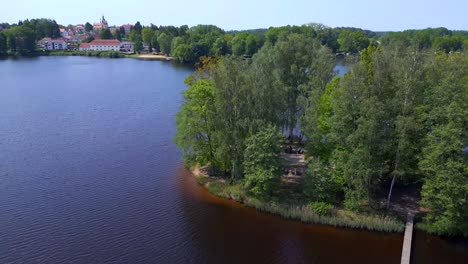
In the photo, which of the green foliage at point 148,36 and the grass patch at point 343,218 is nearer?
the grass patch at point 343,218

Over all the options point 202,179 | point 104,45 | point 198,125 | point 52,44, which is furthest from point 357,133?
point 52,44

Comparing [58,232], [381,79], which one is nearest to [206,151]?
[58,232]

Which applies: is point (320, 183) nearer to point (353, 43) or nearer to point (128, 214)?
point (128, 214)

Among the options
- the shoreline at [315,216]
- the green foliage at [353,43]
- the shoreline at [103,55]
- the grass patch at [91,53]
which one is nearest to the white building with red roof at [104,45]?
the grass patch at [91,53]

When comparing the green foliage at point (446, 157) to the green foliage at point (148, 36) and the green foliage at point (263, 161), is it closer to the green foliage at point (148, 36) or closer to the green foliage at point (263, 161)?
the green foliage at point (263, 161)

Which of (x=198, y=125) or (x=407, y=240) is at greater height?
(x=198, y=125)

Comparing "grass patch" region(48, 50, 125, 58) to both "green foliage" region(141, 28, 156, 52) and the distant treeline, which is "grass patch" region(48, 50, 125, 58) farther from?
"green foliage" region(141, 28, 156, 52)
